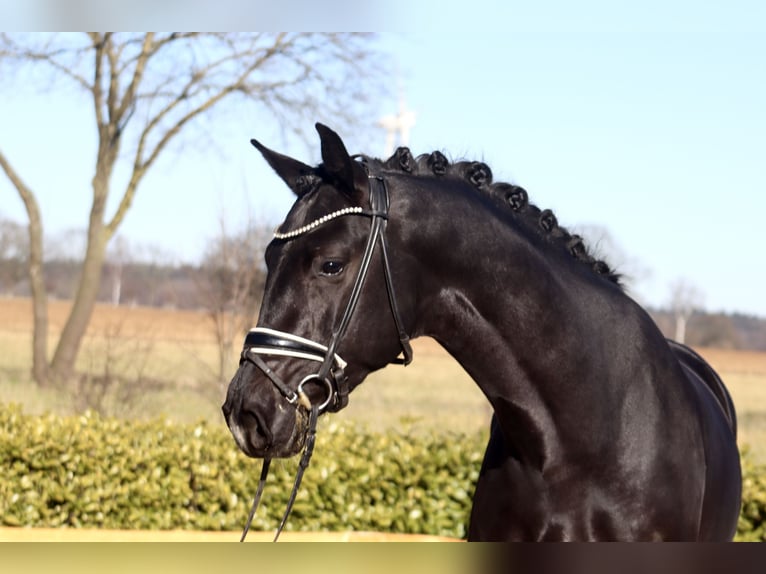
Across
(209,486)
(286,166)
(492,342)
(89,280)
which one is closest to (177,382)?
(89,280)

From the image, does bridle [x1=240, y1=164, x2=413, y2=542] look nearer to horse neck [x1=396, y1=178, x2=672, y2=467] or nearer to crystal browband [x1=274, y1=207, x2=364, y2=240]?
crystal browband [x1=274, y1=207, x2=364, y2=240]

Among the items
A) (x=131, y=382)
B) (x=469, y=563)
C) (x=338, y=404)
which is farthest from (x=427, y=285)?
(x=131, y=382)

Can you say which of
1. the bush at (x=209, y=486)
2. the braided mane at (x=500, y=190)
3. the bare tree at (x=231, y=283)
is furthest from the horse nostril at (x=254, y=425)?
the bare tree at (x=231, y=283)

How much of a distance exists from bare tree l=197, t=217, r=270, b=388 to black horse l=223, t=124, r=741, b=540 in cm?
617

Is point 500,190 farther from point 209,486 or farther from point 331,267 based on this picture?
point 209,486

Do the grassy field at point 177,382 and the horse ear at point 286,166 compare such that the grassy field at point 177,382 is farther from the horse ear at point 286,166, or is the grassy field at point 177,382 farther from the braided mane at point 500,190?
the horse ear at point 286,166

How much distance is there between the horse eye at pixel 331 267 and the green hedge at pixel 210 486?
340 centimetres

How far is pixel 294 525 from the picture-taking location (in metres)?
5.33

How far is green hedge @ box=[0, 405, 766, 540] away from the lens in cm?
527

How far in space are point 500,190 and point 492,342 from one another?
0.47m

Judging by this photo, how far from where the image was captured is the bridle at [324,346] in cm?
202

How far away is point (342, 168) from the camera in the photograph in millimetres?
2152

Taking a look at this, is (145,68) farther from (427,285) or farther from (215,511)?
(427,285)

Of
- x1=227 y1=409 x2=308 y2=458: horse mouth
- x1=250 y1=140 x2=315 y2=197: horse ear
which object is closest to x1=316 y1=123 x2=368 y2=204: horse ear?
x1=250 y1=140 x2=315 y2=197: horse ear
